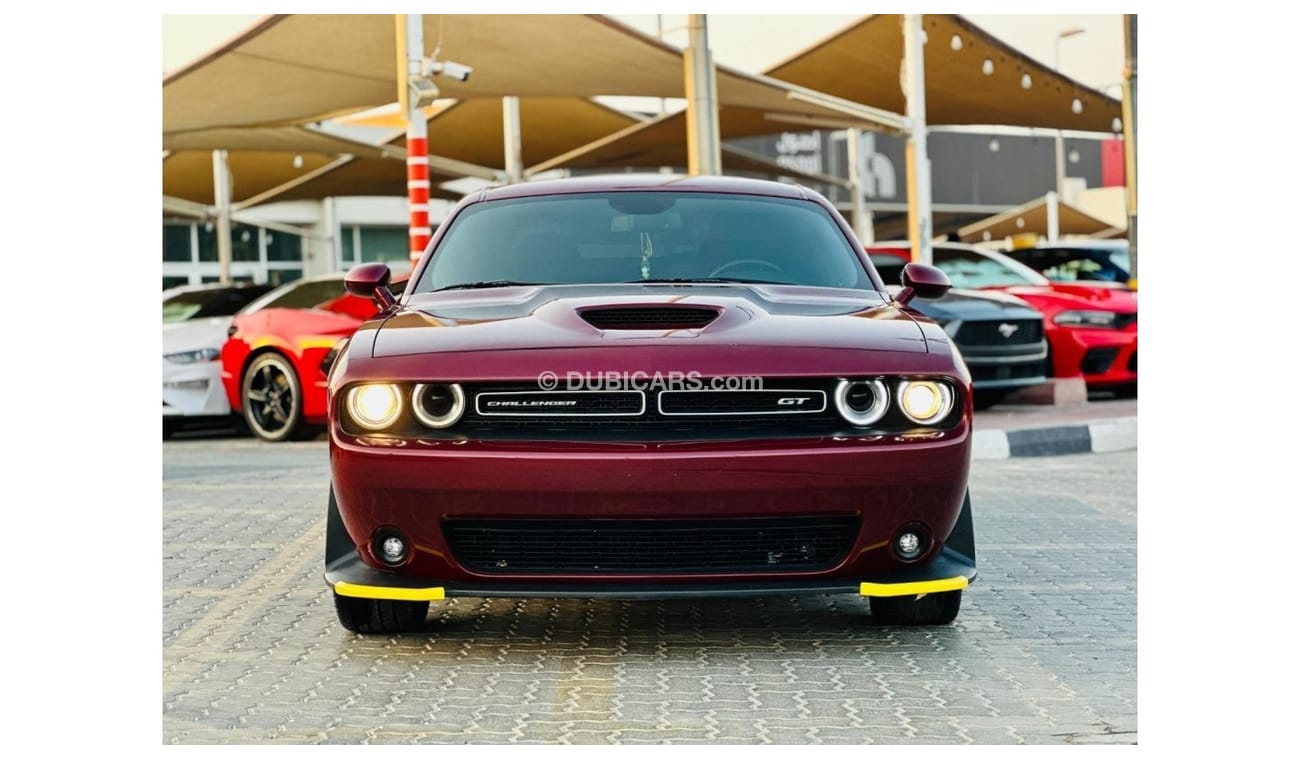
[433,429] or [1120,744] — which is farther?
[433,429]

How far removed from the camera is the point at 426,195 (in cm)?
1599

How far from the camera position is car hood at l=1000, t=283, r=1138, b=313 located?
1493 centimetres

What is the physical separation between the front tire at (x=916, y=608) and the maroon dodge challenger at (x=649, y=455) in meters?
0.33

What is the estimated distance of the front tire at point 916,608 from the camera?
5.16 m

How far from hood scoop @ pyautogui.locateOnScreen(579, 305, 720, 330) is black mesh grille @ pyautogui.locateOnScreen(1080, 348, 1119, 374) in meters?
10.9

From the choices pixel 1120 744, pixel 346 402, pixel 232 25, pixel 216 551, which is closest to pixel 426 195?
pixel 232 25

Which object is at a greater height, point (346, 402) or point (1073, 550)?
point (346, 402)

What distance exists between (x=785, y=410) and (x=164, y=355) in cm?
994

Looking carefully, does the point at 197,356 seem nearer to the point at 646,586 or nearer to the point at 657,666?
the point at 657,666

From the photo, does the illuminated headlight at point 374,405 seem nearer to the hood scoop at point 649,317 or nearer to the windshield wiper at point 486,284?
the hood scoop at point 649,317

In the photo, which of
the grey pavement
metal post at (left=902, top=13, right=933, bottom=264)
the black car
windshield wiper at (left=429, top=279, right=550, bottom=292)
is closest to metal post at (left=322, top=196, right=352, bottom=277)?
metal post at (left=902, top=13, right=933, bottom=264)

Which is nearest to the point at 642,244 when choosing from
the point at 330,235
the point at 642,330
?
the point at 642,330
